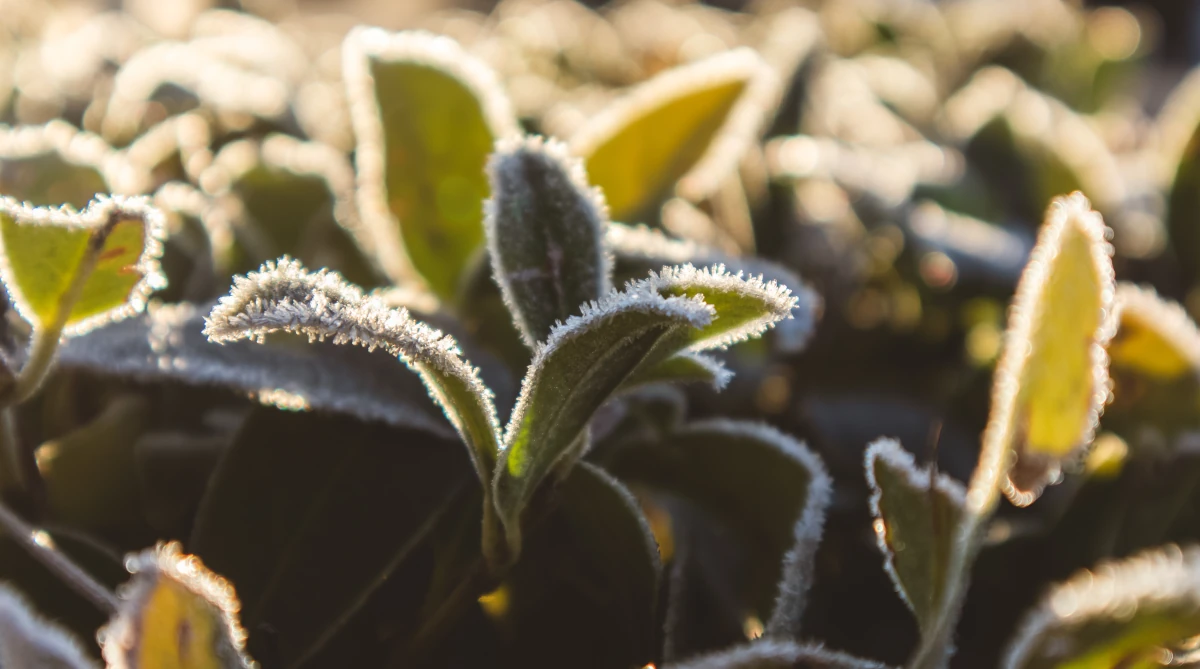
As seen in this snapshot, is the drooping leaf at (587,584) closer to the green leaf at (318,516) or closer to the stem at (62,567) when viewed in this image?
the green leaf at (318,516)

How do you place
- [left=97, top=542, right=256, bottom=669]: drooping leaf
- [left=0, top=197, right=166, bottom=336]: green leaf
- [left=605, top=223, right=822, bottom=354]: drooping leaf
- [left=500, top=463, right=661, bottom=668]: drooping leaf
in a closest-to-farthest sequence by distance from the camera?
1. [left=97, top=542, right=256, bottom=669]: drooping leaf
2. [left=0, top=197, right=166, bottom=336]: green leaf
3. [left=500, top=463, right=661, bottom=668]: drooping leaf
4. [left=605, top=223, right=822, bottom=354]: drooping leaf

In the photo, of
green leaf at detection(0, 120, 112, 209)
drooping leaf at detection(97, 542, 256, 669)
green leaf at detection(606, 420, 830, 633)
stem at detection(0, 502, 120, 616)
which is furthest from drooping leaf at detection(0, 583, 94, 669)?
green leaf at detection(0, 120, 112, 209)

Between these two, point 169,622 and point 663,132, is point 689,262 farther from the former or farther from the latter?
point 169,622

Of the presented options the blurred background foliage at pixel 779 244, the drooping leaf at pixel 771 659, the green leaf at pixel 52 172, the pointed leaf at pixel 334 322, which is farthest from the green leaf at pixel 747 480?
the green leaf at pixel 52 172

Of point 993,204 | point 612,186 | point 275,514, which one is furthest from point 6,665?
point 993,204

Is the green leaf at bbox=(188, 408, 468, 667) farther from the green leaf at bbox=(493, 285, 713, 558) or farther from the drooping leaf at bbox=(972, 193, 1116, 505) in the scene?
the drooping leaf at bbox=(972, 193, 1116, 505)

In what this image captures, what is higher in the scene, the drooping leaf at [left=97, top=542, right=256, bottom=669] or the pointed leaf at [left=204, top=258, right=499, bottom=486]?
the pointed leaf at [left=204, top=258, right=499, bottom=486]

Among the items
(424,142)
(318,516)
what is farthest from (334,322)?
(424,142)
